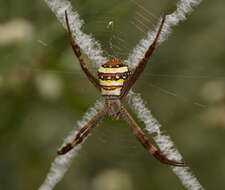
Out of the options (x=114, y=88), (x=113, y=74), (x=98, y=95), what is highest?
(x=113, y=74)

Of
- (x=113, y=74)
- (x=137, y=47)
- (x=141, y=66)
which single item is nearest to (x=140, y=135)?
(x=137, y=47)

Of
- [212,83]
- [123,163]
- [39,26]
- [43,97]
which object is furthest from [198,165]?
[39,26]

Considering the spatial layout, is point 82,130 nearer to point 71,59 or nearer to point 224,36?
point 71,59

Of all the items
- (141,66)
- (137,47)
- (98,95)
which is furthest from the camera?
(98,95)

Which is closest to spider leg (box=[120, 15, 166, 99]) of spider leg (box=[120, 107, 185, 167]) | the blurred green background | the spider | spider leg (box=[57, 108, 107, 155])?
the spider

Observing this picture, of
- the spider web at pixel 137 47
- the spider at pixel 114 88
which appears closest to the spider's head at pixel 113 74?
the spider at pixel 114 88

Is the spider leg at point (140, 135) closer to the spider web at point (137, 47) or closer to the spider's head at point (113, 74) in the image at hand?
the spider web at point (137, 47)

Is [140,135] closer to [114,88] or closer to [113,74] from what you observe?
[114,88]
